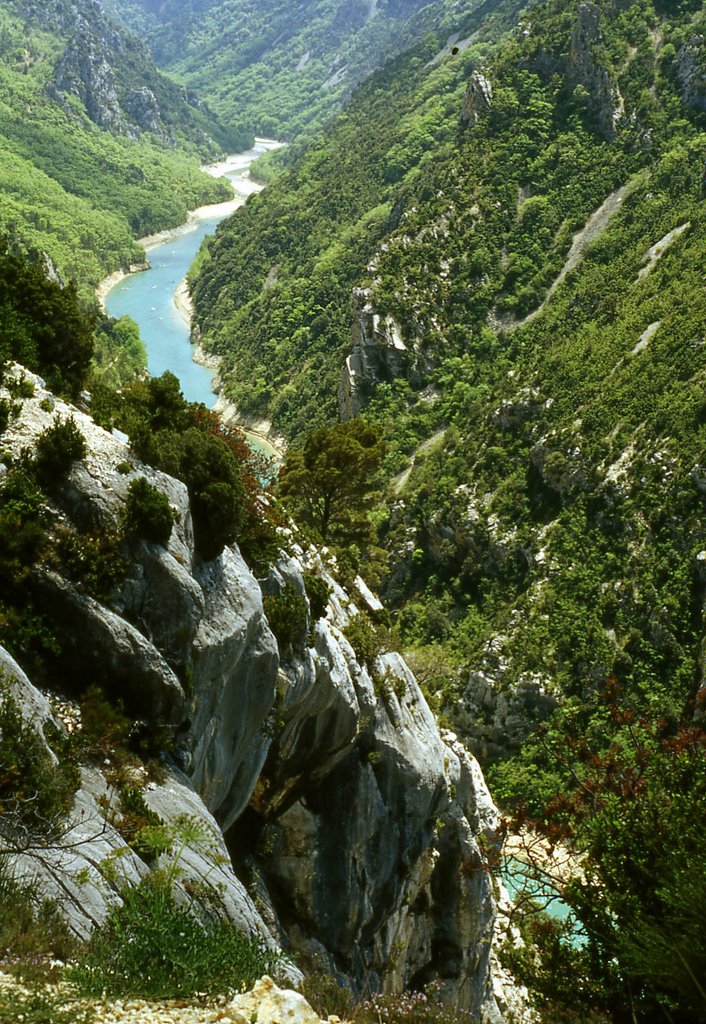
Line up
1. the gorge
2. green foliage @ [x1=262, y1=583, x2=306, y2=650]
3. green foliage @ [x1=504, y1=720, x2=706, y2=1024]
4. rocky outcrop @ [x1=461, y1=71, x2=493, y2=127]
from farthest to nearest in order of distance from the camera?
rocky outcrop @ [x1=461, y1=71, x2=493, y2=127]
green foliage @ [x1=262, y1=583, x2=306, y2=650]
the gorge
green foliage @ [x1=504, y1=720, x2=706, y2=1024]

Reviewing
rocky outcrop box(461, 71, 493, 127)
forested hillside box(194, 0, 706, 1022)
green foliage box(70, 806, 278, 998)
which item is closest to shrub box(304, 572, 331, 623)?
forested hillside box(194, 0, 706, 1022)

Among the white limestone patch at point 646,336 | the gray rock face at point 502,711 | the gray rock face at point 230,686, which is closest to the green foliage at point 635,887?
the gray rock face at point 230,686

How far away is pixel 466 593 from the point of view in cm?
7738

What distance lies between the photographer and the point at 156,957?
1188 cm

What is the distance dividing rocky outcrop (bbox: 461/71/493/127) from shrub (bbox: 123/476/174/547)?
113157 millimetres

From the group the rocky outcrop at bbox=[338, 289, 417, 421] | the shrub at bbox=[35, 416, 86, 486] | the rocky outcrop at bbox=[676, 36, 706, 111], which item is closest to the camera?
the shrub at bbox=[35, 416, 86, 486]

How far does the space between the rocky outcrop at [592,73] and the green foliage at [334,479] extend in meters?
83.9

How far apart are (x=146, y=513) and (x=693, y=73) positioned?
10965cm

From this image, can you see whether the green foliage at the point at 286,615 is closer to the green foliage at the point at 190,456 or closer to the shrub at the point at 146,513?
the green foliage at the point at 190,456

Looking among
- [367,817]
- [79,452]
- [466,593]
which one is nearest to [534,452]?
[466,593]

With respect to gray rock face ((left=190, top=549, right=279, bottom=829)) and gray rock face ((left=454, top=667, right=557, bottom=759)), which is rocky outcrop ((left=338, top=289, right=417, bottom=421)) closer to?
gray rock face ((left=454, top=667, right=557, bottom=759))

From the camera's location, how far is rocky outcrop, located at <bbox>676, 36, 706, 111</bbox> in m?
104

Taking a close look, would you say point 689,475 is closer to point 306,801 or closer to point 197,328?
point 306,801

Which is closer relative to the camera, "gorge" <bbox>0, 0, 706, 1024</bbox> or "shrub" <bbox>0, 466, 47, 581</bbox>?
"gorge" <bbox>0, 0, 706, 1024</bbox>
